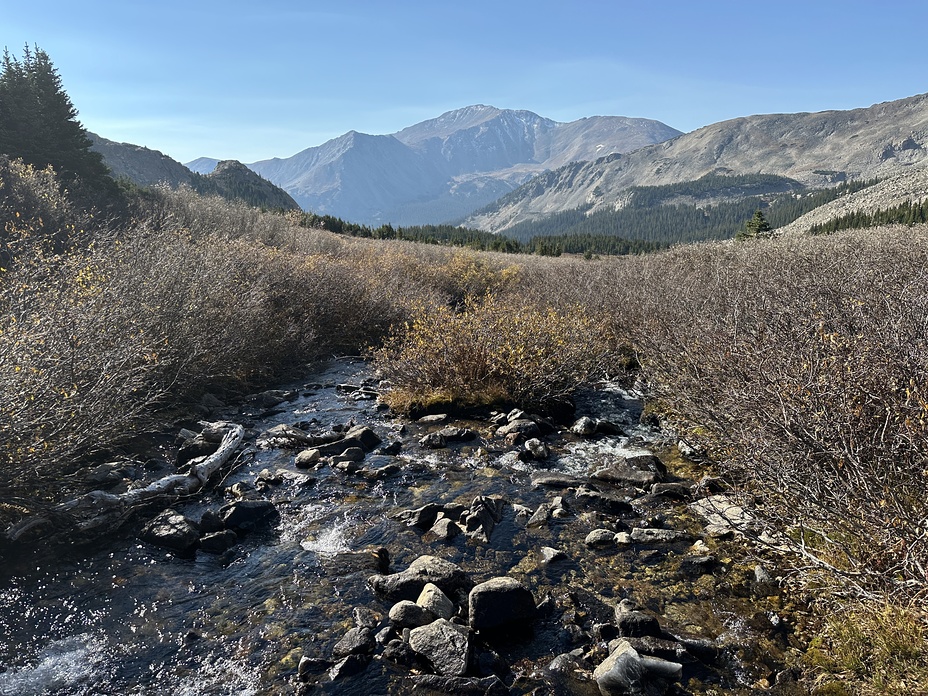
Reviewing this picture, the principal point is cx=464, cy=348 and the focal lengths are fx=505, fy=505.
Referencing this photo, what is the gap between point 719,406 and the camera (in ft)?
30.8

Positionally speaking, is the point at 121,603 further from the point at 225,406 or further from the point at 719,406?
the point at 719,406

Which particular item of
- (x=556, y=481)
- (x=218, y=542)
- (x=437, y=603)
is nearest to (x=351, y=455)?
(x=218, y=542)

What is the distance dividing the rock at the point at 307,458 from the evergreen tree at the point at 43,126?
113 feet

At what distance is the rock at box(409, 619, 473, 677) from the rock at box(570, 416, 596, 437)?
7955 millimetres

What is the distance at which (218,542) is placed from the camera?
27.4ft

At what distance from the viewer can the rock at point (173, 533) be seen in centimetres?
827

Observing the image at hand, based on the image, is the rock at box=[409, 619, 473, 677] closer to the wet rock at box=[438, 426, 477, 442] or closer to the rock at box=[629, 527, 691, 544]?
the rock at box=[629, 527, 691, 544]

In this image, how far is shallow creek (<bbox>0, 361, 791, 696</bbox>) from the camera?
5797 millimetres

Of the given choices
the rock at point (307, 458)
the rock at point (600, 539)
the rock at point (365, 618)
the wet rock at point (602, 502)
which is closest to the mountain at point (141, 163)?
the rock at point (307, 458)

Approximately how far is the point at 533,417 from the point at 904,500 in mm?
9017

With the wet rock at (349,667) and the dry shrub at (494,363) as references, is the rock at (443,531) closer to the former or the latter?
the wet rock at (349,667)

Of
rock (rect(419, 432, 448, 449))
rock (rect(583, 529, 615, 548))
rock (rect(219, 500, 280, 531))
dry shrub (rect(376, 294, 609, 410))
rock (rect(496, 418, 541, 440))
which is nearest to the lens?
rock (rect(583, 529, 615, 548))

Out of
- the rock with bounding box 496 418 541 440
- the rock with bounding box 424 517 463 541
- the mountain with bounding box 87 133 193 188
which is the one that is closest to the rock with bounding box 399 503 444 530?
the rock with bounding box 424 517 463 541

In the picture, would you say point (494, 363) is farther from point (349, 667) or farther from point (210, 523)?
point (349, 667)
